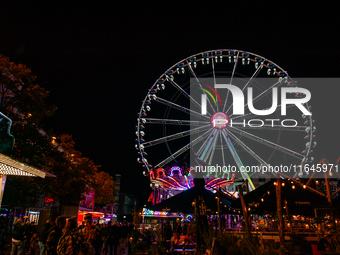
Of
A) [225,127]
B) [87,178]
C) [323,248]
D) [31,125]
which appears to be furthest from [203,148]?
[323,248]

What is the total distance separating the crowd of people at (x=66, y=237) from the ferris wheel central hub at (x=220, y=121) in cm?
980

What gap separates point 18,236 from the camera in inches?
364

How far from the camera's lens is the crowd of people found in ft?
16.0

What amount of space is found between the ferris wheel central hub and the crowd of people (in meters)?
9.80

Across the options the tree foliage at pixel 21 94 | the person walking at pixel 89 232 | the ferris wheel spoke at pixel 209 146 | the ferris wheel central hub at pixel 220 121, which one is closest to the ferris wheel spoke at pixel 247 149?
the ferris wheel central hub at pixel 220 121

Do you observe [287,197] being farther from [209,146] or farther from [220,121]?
[209,146]

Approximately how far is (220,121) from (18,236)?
14612 mm

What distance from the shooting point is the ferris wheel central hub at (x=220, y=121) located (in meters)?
20.8

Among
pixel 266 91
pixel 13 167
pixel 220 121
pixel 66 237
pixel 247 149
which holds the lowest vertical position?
pixel 66 237

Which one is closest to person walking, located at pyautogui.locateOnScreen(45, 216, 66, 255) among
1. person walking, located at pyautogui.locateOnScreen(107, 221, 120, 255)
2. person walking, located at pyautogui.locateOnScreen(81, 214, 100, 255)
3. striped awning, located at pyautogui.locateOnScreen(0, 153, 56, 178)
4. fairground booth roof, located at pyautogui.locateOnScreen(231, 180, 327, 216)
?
striped awning, located at pyautogui.locateOnScreen(0, 153, 56, 178)

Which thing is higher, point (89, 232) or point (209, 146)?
point (209, 146)

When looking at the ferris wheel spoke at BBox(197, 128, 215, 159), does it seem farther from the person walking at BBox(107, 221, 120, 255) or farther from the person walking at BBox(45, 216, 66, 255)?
the person walking at BBox(45, 216, 66, 255)

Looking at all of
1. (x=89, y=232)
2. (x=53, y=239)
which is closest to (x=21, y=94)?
(x=89, y=232)

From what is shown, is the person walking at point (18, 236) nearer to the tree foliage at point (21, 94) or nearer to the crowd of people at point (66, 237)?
the crowd of people at point (66, 237)
